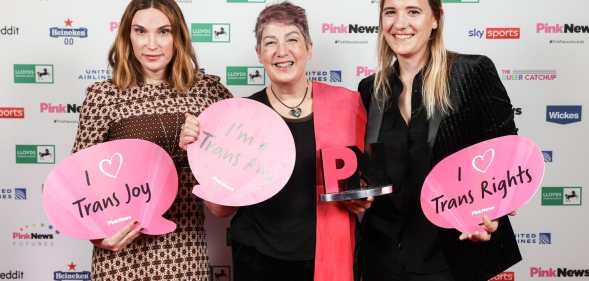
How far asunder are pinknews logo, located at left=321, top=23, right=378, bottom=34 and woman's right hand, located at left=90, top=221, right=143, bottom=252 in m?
1.37

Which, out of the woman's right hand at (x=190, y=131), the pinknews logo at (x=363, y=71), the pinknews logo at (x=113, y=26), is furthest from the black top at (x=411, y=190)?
the pinknews logo at (x=113, y=26)

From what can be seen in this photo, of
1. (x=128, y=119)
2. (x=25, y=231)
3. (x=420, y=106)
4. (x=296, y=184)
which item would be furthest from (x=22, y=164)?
(x=420, y=106)

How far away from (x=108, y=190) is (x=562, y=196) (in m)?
2.05

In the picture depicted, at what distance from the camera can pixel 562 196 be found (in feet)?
8.51

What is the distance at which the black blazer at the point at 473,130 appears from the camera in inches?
60.3

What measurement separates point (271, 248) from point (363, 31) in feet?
4.42

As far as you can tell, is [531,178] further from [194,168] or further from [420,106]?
[194,168]

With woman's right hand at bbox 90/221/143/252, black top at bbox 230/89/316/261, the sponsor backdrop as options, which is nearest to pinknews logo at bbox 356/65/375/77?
the sponsor backdrop

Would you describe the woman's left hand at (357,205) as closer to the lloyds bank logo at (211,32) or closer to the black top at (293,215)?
the black top at (293,215)

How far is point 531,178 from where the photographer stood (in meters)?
1.50

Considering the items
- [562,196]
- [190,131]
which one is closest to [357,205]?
[190,131]

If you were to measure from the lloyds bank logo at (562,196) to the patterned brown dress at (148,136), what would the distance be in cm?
169

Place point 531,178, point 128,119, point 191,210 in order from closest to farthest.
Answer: point 531,178 < point 128,119 < point 191,210

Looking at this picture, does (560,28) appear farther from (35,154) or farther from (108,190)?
(35,154)
